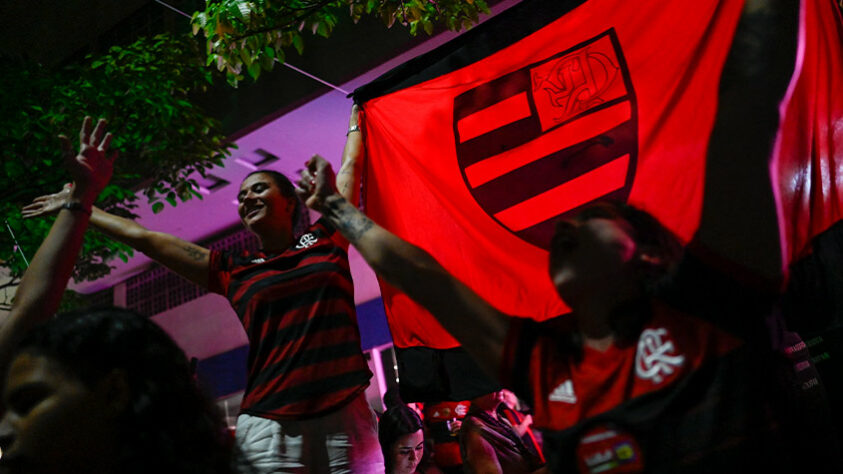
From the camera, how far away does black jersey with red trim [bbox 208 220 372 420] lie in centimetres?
262

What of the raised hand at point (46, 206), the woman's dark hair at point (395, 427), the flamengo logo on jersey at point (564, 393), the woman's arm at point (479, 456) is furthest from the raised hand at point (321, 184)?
the woman's dark hair at point (395, 427)

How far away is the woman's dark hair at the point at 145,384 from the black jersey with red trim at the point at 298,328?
3.34 ft

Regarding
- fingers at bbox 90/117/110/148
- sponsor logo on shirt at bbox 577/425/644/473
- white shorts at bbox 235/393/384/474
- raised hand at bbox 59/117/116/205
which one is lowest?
sponsor logo on shirt at bbox 577/425/644/473

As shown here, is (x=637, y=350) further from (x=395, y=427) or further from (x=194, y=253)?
(x=395, y=427)

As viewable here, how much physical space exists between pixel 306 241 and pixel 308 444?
0.80 metres

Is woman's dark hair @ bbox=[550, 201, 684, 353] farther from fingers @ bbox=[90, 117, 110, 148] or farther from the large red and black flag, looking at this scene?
fingers @ bbox=[90, 117, 110, 148]

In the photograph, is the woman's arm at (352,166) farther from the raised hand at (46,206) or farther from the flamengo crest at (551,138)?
Result: the raised hand at (46,206)

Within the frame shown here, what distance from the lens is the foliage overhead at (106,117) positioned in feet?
16.9

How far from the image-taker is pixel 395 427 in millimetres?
4930

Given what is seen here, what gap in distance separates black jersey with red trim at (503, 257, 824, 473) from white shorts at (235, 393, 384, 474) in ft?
3.67

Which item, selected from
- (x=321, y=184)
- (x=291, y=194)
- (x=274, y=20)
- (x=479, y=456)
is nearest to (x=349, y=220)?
(x=321, y=184)

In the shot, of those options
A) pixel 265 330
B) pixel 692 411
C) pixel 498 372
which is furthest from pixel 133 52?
pixel 692 411

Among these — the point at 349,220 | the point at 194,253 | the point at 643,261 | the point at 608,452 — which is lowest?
the point at 608,452

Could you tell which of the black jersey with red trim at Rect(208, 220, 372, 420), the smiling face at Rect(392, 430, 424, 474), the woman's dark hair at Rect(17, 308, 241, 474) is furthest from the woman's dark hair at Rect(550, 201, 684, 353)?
the smiling face at Rect(392, 430, 424, 474)
